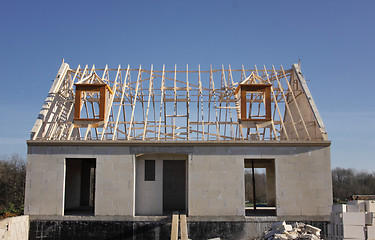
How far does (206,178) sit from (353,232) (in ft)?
23.8

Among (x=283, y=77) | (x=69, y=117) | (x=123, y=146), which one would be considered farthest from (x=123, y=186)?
(x=283, y=77)

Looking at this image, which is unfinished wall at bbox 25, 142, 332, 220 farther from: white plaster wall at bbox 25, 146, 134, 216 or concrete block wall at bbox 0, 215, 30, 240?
concrete block wall at bbox 0, 215, 30, 240

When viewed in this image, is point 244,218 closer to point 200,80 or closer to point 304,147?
point 304,147

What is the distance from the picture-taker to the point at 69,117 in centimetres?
2792

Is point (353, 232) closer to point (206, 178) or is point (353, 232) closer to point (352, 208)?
point (352, 208)

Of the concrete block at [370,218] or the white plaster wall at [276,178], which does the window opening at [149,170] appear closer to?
the white plaster wall at [276,178]

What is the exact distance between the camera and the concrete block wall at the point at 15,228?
62.4 ft

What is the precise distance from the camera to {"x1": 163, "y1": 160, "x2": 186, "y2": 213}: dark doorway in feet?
92.0

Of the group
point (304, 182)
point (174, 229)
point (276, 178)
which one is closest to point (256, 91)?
point (276, 178)

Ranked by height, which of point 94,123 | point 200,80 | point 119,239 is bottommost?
point 119,239

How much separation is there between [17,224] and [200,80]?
14534 millimetres

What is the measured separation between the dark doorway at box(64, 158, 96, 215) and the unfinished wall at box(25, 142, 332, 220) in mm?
4347

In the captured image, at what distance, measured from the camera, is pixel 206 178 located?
21.8 metres

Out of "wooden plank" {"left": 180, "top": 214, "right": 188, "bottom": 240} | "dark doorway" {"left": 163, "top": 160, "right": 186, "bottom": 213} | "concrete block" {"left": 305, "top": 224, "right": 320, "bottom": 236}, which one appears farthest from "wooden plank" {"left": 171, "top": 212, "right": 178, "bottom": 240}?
"dark doorway" {"left": 163, "top": 160, "right": 186, "bottom": 213}
